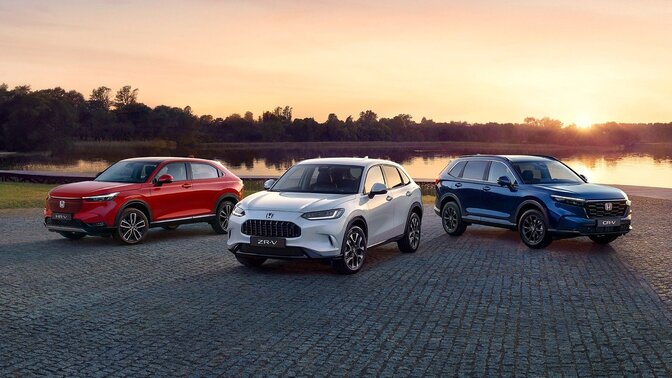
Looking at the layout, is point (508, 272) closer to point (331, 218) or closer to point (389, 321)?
point (331, 218)

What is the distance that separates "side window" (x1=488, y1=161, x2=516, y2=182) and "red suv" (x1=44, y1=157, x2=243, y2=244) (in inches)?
230

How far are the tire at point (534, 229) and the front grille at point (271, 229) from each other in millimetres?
5863

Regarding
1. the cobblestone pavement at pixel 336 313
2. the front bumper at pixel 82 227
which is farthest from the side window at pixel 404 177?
the front bumper at pixel 82 227

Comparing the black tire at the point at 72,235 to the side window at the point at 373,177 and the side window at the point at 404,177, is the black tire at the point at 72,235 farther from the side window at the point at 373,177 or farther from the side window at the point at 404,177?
the side window at the point at 404,177

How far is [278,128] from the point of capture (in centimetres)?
16462

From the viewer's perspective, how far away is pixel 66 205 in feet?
45.6

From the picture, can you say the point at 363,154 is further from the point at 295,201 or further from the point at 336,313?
the point at 336,313

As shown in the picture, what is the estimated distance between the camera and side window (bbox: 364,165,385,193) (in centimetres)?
1173

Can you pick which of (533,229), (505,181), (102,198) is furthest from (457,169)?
(102,198)

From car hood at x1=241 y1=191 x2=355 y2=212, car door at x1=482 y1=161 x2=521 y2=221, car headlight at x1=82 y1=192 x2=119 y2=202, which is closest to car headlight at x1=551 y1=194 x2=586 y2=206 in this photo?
car door at x1=482 y1=161 x2=521 y2=221

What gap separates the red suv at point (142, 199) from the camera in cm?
1381

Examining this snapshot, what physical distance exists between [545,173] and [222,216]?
7.29m

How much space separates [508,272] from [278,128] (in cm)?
15499

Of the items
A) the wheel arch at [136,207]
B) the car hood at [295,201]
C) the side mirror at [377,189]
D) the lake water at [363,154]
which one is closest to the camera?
the car hood at [295,201]
